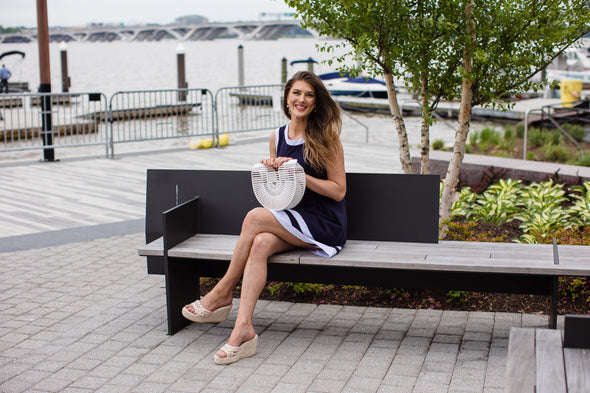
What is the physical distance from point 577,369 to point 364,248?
2122 mm

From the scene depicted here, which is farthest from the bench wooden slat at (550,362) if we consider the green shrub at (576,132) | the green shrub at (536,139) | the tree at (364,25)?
the green shrub at (576,132)

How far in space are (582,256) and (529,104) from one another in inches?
743

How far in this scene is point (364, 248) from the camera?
4516 mm

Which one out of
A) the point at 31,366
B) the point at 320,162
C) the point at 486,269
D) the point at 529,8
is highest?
the point at 529,8

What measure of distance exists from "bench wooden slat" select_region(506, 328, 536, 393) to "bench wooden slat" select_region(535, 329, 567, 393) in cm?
2

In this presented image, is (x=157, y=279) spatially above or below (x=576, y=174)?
below

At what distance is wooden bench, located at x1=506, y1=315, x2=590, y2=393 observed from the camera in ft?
7.79

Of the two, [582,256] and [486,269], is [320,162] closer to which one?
[486,269]

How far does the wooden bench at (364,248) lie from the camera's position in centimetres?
420

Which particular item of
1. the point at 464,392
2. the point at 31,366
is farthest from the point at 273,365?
the point at 31,366

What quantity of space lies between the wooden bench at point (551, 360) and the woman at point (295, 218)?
68.6 inches

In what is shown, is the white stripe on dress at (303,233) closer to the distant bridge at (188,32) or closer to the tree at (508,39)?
the tree at (508,39)

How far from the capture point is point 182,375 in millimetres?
3955

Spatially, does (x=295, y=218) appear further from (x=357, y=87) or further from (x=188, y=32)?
(x=188, y=32)
